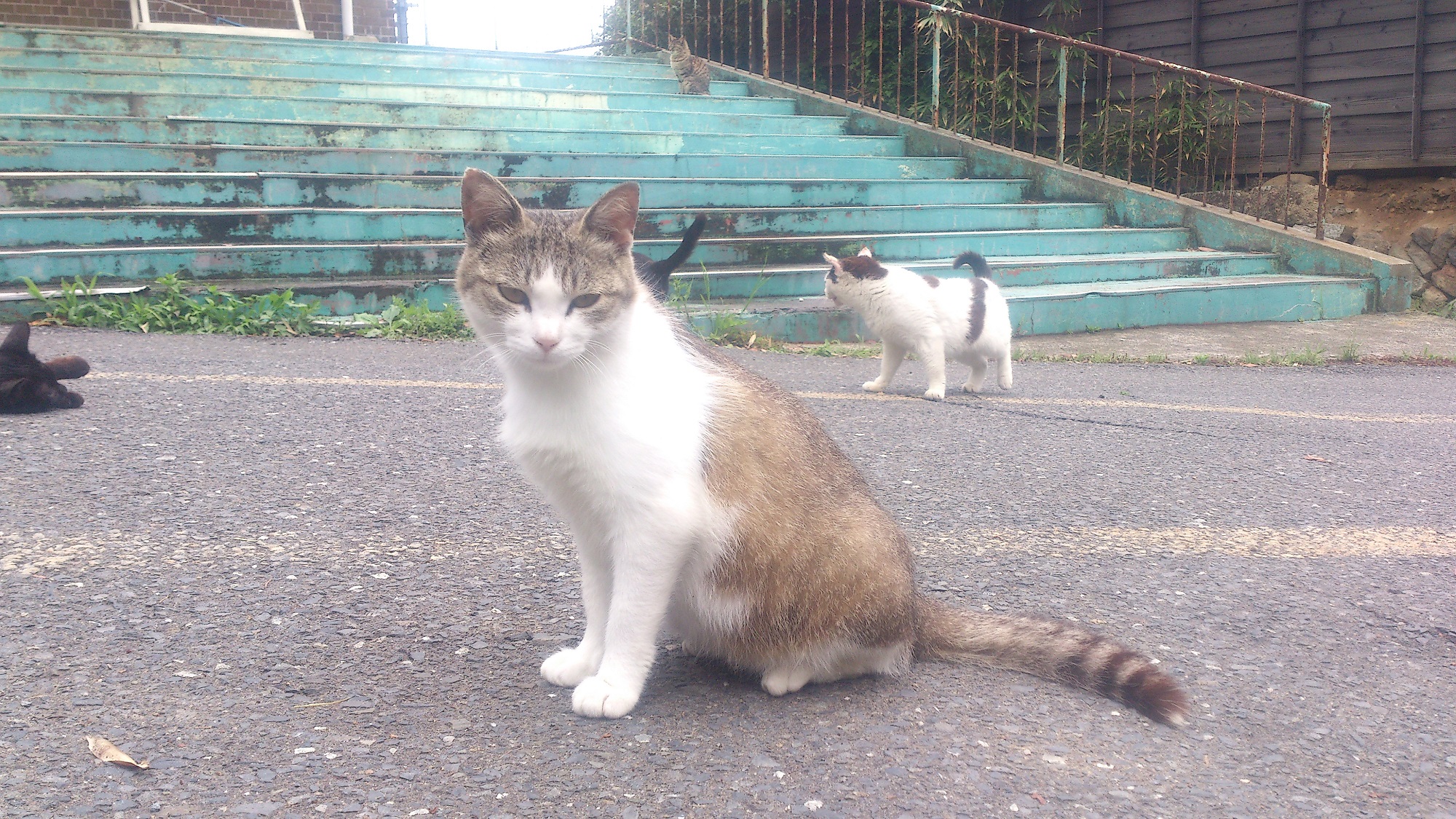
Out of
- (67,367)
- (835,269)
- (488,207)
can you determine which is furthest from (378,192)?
(488,207)

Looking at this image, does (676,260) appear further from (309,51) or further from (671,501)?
(309,51)

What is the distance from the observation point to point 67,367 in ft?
15.0

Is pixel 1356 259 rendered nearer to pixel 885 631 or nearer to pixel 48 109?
pixel 885 631

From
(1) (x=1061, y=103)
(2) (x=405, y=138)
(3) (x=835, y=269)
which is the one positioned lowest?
(3) (x=835, y=269)

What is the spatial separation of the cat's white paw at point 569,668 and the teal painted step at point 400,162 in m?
6.64

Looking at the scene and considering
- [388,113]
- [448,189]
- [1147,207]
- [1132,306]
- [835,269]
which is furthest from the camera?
[1147,207]

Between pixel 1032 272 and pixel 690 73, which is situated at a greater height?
pixel 690 73

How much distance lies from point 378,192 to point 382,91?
3.45m

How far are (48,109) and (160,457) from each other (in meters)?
6.71

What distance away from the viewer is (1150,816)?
1.77 meters

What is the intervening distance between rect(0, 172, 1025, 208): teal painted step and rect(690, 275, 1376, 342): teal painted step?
1755 mm

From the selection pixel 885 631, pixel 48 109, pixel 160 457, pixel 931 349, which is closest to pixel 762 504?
pixel 885 631

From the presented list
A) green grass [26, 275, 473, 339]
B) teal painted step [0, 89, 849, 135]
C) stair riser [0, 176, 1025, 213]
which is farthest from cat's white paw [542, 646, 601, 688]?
teal painted step [0, 89, 849, 135]

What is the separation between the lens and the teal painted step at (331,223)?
700cm
